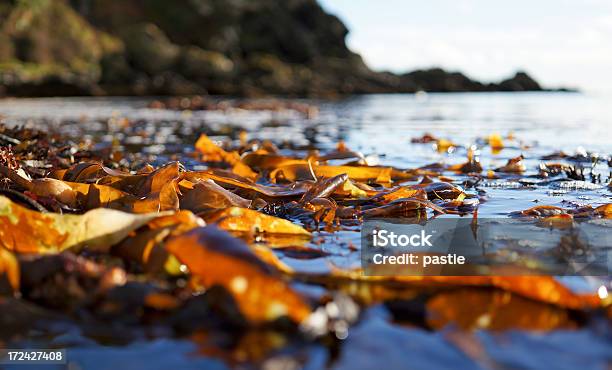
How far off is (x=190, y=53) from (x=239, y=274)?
4975 centimetres

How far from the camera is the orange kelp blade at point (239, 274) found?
4.49 ft

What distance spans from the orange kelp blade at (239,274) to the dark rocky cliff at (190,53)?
1392 inches

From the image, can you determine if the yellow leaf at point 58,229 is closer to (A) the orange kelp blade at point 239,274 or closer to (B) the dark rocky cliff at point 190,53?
(A) the orange kelp blade at point 239,274

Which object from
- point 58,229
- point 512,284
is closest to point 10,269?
point 58,229

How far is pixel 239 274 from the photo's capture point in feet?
4.74

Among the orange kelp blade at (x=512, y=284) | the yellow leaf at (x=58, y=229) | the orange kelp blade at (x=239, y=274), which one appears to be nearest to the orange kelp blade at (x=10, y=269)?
the yellow leaf at (x=58, y=229)

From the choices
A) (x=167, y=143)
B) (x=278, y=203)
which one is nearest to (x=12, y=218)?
(x=278, y=203)

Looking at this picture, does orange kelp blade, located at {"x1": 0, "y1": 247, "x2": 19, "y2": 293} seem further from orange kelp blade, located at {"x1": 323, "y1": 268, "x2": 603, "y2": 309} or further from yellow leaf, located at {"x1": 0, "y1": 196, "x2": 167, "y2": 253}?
orange kelp blade, located at {"x1": 323, "y1": 268, "x2": 603, "y2": 309}

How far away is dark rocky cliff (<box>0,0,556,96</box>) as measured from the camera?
42.4 meters

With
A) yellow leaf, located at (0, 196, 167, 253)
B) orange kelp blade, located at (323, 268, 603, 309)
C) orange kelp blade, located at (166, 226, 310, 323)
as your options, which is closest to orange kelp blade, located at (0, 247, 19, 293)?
yellow leaf, located at (0, 196, 167, 253)

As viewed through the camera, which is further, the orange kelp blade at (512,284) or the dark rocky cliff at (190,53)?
the dark rocky cliff at (190,53)

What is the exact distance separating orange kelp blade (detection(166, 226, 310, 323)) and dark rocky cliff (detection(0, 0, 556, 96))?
116ft

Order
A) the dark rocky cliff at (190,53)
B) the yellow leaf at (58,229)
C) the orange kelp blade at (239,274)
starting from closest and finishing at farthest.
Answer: the orange kelp blade at (239,274)
the yellow leaf at (58,229)
the dark rocky cliff at (190,53)

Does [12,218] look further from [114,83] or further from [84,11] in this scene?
[84,11]
